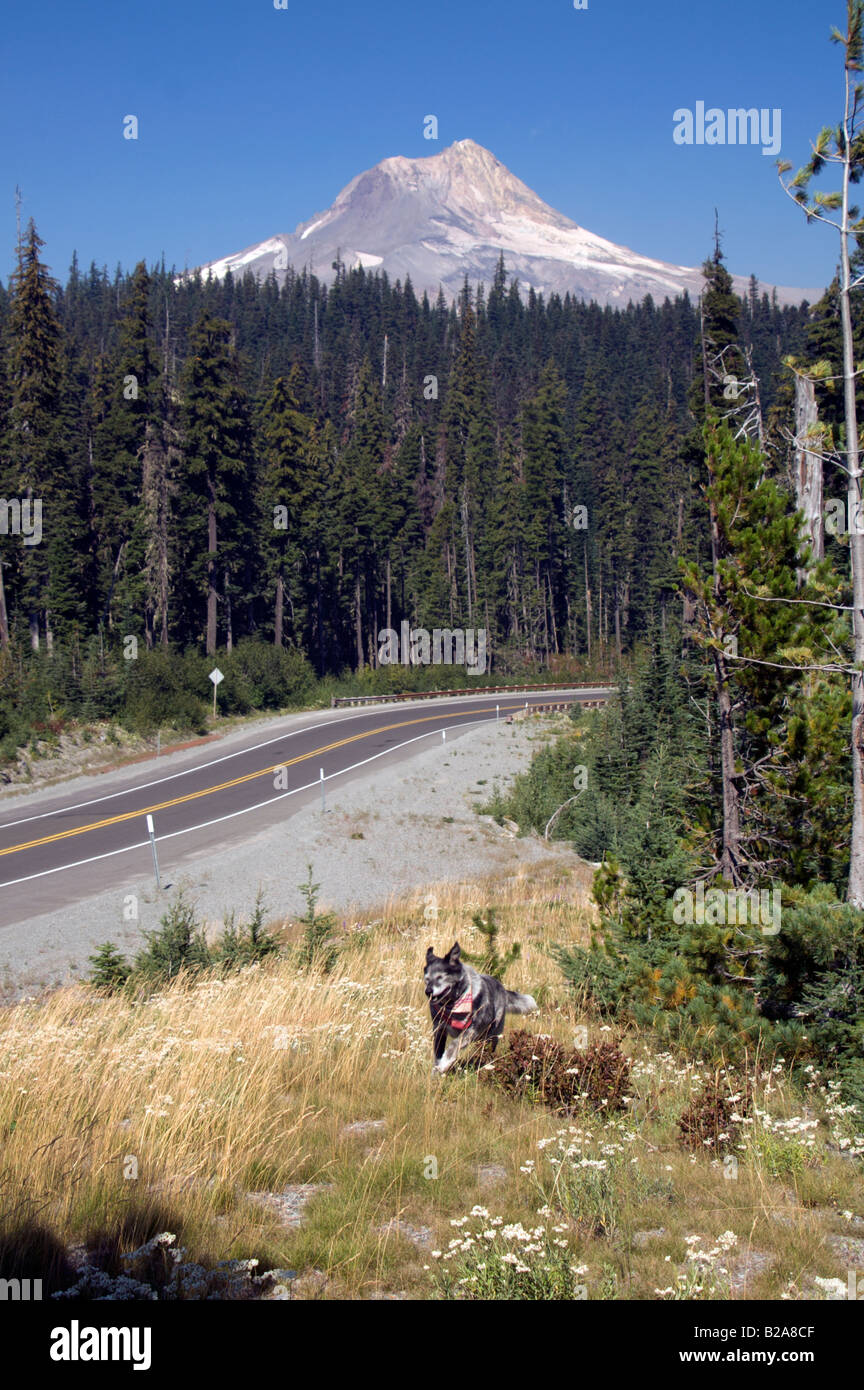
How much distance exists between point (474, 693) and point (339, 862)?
3665cm

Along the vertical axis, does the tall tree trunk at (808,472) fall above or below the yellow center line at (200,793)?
above

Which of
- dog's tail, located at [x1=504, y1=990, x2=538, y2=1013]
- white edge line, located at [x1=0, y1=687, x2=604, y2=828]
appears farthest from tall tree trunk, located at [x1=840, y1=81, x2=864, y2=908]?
white edge line, located at [x1=0, y1=687, x2=604, y2=828]

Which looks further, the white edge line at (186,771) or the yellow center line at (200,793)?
the white edge line at (186,771)

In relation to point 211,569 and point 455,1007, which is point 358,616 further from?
point 455,1007

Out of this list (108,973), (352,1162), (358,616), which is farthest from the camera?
(358,616)

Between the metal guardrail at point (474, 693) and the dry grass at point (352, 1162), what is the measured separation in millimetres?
41757

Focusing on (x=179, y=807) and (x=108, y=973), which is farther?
(x=179, y=807)

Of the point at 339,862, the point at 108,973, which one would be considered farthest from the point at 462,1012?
the point at 339,862

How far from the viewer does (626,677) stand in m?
30.7

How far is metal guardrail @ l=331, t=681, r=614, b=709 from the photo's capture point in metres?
50.1

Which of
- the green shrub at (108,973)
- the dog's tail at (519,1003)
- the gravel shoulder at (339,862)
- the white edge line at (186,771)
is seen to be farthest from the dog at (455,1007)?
the white edge line at (186,771)

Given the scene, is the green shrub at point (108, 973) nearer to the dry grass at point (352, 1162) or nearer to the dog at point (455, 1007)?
the dry grass at point (352, 1162)

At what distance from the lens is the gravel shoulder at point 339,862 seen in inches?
584

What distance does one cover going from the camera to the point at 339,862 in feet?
70.9
